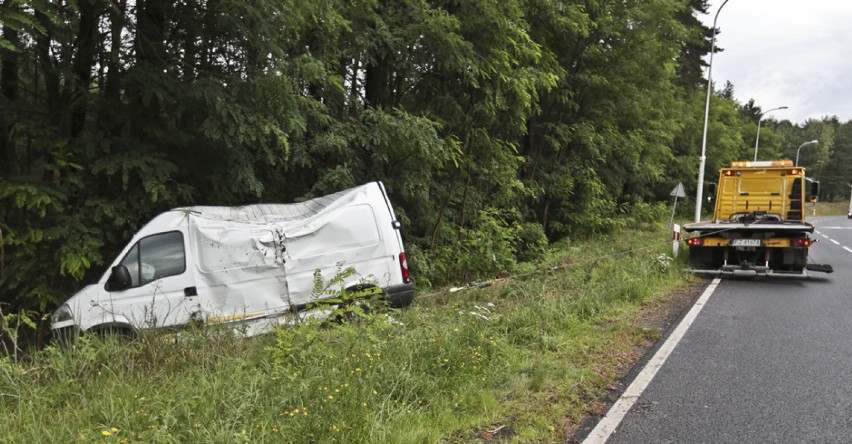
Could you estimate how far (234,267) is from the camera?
20.8ft

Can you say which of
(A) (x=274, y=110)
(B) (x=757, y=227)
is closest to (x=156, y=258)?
(A) (x=274, y=110)

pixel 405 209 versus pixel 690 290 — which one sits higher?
pixel 405 209

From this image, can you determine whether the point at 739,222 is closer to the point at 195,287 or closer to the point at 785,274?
the point at 785,274

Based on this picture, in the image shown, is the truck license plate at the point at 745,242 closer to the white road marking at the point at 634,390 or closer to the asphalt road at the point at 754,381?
the asphalt road at the point at 754,381

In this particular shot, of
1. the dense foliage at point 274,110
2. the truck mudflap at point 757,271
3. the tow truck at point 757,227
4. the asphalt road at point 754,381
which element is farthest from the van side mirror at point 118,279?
the tow truck at point 757,227

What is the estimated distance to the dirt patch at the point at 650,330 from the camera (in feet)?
12.6

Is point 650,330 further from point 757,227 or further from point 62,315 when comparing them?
point 62,315

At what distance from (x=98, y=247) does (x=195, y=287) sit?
5.02ft

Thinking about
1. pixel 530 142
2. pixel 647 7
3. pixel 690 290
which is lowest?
pixel 690 290

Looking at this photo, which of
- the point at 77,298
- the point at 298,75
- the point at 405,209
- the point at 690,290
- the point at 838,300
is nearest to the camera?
the point at 77,298

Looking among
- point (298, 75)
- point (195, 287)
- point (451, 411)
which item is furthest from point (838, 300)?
point (195, 287)

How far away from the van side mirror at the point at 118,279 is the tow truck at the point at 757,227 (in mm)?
10389

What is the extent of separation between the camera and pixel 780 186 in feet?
39.6

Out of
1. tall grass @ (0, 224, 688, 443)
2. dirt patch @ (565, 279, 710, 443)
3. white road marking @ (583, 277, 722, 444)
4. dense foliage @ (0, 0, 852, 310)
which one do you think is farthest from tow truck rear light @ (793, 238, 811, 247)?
tall grass @ (0, 224, 688, 443)
